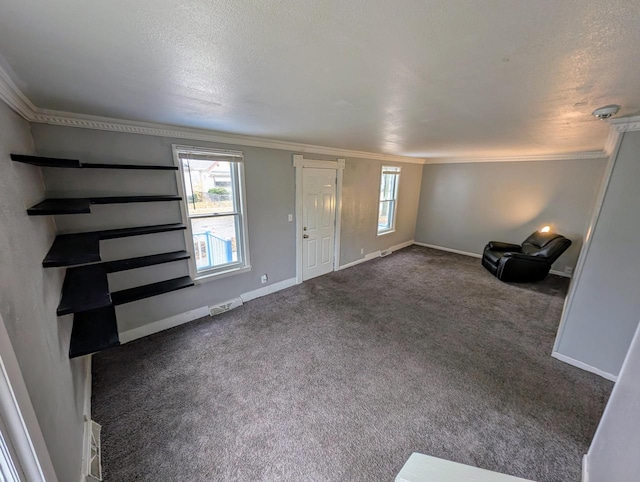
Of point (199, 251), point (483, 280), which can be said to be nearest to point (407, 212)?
point (483, 280)

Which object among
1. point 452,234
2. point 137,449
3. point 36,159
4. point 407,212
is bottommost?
Result: point 137,449

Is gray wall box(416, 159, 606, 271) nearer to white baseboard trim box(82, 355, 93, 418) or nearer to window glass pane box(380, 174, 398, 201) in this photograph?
window glass pane box(380, 174, 398, 201)

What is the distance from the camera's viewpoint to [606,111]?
162 cm

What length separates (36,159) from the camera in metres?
1.40

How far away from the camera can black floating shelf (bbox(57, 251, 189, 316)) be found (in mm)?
1494

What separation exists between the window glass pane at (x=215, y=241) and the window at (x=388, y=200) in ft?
11.2

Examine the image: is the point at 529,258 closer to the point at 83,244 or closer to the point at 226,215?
the point at 226,215

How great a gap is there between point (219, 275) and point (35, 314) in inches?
Result: 81.8

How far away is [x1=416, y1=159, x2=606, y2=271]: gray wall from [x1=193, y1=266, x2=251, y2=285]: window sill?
16.6 ft

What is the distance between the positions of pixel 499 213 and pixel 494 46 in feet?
18.1

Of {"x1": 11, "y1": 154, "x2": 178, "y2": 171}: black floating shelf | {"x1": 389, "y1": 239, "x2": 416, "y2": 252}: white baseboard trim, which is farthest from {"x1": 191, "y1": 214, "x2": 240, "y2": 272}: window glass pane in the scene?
{"x1": 389, "y1": 239, "x2": 416, "y2": 252}: white baseboard trim

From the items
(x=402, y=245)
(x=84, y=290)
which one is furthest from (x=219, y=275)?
(x=402, y=245)

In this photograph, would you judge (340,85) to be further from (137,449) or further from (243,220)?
(137,449)

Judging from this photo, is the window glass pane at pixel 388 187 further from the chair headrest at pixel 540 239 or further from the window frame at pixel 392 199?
the chair headrest at pixel 540 239
